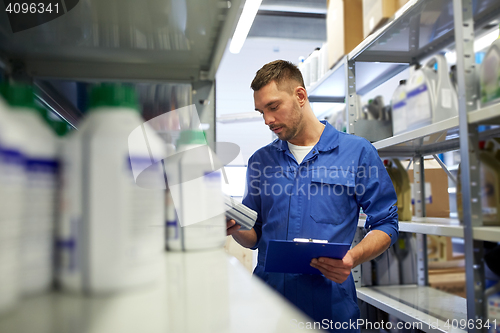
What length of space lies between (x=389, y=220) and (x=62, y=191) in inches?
63.2

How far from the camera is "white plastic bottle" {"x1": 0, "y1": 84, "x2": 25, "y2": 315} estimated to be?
25 centimetres

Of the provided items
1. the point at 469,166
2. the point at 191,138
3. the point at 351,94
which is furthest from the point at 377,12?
the point at 191,138

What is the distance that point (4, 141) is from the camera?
0.81ft

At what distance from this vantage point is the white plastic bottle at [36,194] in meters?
0.28

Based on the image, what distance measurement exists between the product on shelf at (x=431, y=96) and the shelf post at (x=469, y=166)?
0.34 m

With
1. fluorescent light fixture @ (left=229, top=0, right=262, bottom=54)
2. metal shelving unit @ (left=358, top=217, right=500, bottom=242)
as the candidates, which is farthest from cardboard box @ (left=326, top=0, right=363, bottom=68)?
metal shelving unit @ (left=358, top=217, right=500, bottom=242)

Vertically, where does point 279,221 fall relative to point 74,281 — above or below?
below

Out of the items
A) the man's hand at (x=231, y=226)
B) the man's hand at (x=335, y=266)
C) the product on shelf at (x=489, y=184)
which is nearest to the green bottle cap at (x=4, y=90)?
the man's hand at (x=231, y=226)

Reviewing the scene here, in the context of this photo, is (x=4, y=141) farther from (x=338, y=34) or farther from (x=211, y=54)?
(x=338, y=34)

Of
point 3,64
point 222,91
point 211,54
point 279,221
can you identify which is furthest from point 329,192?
point 222,91

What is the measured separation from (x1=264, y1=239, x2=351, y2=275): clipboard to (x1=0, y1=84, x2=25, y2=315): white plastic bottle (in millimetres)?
1009

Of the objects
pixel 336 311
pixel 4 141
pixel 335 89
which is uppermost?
pixel 335 89

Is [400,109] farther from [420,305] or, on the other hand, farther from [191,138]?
[191,138]

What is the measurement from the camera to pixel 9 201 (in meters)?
0.25
